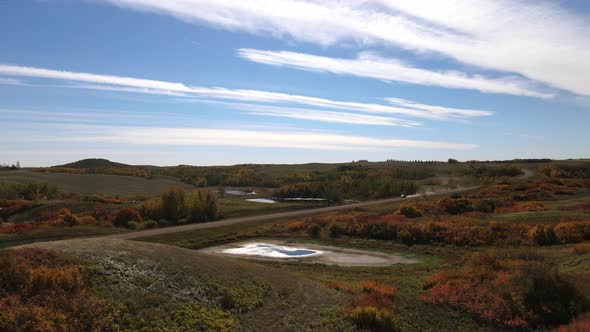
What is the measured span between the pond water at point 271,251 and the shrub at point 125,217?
1337 cm

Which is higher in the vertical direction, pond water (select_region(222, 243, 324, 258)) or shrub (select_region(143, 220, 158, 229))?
shrub (select_region(143, 220, 158, 229))

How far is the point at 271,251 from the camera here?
1198 inches

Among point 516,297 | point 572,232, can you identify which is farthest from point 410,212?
point 516,297

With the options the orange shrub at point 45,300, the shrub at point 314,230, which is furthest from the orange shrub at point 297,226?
the orange shrub at point 45,300

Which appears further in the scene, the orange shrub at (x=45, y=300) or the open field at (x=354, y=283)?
the open field at (x=354, y=283)

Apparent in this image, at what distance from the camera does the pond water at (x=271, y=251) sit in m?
29.1

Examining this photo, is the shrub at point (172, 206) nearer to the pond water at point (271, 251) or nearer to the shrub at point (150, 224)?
the shrub at point (150, 224)

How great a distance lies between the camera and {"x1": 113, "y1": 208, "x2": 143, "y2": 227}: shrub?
3988cm

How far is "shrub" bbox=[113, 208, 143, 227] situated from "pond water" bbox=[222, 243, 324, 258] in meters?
13.4

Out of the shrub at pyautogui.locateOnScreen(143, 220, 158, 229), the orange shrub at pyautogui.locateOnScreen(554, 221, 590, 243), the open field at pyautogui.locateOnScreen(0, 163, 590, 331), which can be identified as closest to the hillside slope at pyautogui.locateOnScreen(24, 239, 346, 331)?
the open field at pyautogui.locateOnScreen(0, 163, 590, 331)

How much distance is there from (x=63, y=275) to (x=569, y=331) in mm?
13525

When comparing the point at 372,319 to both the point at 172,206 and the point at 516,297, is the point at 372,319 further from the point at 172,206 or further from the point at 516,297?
the point at 172,206

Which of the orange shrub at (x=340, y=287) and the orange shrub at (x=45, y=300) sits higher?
the orange shrub at (x=45, y=300)

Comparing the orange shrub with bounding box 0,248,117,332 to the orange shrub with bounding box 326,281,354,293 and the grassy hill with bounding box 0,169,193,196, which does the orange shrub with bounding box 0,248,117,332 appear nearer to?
the orange shrub with bounding box 326,281,354,293
